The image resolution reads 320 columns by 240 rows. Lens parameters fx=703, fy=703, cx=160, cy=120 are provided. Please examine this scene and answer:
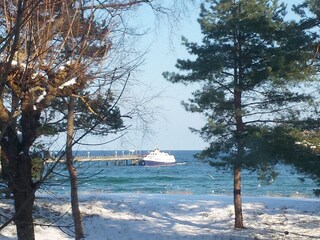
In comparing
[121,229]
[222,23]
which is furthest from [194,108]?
[121,229]

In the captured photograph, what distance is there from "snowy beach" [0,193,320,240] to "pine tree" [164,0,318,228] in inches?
48.2

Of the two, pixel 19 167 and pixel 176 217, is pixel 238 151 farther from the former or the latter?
pixel 19 167

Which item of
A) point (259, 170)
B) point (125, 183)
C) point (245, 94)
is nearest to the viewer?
point (259, 170)

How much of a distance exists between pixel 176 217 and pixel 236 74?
17.7 ft

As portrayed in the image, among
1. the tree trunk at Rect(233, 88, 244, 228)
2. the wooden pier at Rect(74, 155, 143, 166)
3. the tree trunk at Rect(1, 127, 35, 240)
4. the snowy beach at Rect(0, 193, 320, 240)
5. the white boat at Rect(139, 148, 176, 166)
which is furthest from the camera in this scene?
the white boat at Rect(139, 148, 176, 166)

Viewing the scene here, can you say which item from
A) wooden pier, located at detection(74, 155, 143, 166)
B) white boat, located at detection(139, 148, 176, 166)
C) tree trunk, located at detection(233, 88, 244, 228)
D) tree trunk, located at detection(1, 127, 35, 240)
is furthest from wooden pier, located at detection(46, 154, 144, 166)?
white boat, located at detection(139, 148, 176, 166)

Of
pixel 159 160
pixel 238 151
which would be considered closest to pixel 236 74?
pixel 238 151

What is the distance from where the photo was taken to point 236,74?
22.0 m

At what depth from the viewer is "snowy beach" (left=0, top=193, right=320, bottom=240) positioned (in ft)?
69.0

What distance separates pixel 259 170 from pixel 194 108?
2917 mm

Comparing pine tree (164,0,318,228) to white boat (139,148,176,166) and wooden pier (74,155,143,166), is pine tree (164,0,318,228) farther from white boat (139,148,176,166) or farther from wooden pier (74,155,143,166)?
white boat (139,148,176,166)

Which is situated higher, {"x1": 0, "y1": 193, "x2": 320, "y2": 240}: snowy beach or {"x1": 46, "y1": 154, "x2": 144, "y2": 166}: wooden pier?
{"x1": 46, "y1": 154, "x2": 144, "y2": 166}: wooden pier

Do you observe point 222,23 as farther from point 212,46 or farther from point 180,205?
point 180,205

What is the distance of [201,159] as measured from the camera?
21.9 m
